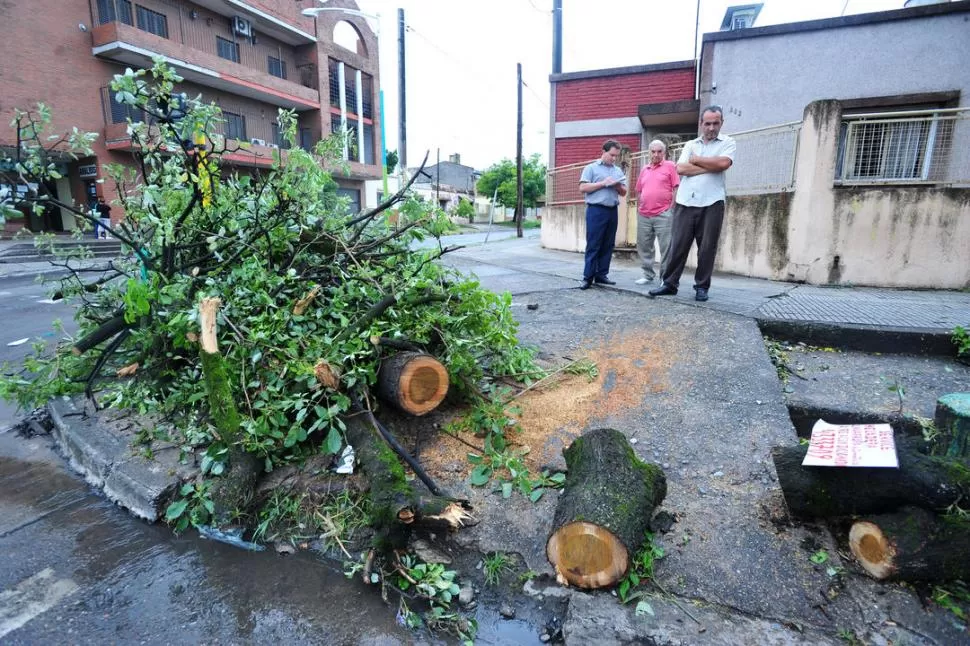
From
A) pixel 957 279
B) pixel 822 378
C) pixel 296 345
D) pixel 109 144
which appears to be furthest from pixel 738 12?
pixel 109 144

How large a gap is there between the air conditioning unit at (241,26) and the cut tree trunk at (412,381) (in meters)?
28.4

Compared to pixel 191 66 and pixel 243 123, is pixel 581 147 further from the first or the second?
pixel 243 123

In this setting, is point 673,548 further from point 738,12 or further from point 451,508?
point 738,12

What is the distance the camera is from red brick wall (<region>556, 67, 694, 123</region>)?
1506 centimetres

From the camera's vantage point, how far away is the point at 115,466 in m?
2.88

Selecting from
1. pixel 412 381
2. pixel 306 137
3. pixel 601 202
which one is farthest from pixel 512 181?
pixel 412 381

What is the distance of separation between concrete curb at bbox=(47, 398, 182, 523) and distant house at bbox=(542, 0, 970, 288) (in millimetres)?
7332

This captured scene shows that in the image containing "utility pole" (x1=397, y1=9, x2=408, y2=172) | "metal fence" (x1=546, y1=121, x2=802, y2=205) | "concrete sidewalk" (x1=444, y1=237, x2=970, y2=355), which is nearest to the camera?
"concrete sidewalk" (x1=444, y1=237, x2=970, y2=355)

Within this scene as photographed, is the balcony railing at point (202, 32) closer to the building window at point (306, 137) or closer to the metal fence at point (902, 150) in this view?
the building window at point (306, 137)

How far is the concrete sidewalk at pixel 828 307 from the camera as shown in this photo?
13.5 feet

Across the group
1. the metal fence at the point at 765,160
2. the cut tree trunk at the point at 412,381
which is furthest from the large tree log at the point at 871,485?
the metal fence at the point at 765,160

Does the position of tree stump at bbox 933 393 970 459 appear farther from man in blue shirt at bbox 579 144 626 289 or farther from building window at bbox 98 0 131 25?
building window at bbox 98 0 131 25

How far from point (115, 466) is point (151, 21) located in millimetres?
25834

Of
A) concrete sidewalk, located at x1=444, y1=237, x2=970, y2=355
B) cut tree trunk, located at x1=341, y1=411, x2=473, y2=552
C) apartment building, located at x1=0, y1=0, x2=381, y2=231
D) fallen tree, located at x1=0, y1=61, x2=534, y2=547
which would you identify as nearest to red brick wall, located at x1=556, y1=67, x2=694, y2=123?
apartment building, located at x1=0, y1=0, x2=381, y2=231
